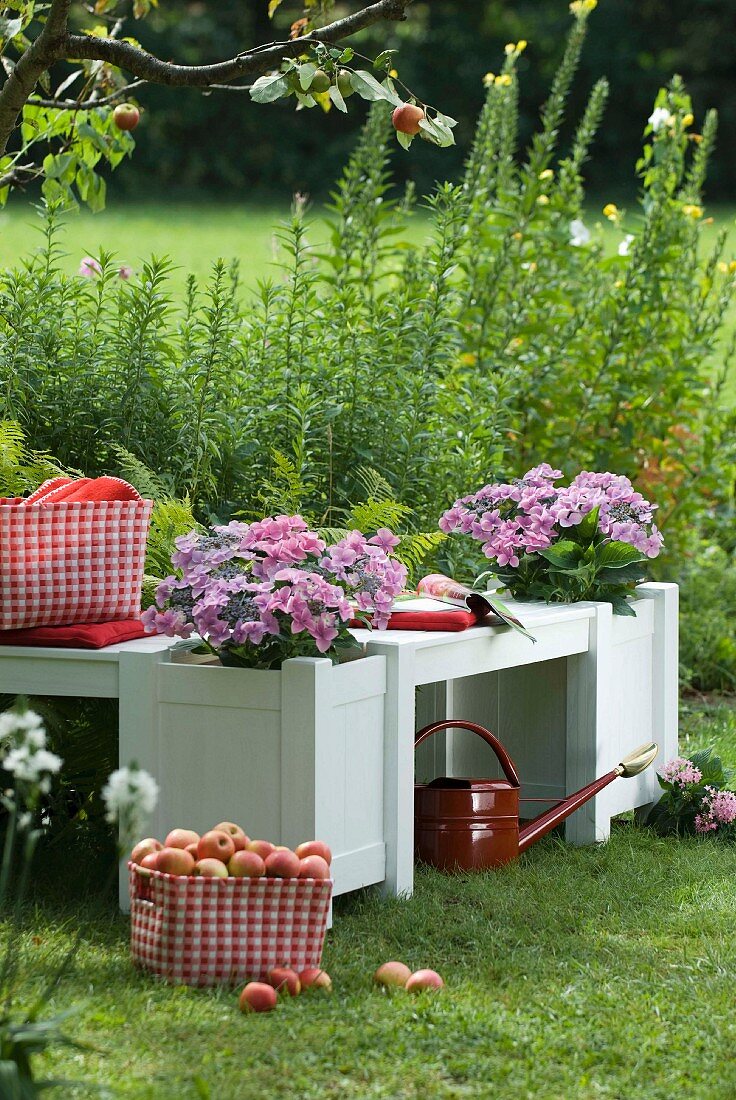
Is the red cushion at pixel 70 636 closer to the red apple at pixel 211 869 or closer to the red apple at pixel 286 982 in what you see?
the red apple at pixel 211 869

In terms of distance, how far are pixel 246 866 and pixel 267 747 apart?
0.32 meters

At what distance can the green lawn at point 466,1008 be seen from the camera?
2088 millimetres

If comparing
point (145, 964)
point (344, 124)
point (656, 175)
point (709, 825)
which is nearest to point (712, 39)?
point (344, 124)

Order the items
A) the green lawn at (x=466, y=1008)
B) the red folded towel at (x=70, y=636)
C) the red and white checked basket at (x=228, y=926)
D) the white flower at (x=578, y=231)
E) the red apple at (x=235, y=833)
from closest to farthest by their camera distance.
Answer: the green lawn at (x=466, y=1008) < the red and white checked basket at (x=228, y=926) < the red apple at (x=235, y=833) < the red folded towel at (x=70, y=636) < the white flower at (x=578, y=231)

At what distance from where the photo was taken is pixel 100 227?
1603 centimetres

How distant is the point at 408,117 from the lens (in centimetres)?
306

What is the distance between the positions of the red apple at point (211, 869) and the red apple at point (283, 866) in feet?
0.25

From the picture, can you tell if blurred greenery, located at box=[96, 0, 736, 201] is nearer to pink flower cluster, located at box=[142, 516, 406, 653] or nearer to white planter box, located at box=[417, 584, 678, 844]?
white planter box, located at box=[417, 584, 678, 844]

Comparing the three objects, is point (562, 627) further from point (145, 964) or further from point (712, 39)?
point (712, 39)

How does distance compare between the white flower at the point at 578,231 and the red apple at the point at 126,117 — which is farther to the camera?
the white flower at the point at 578,231

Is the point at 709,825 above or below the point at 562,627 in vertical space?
below

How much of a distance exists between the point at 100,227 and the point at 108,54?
1332 cm

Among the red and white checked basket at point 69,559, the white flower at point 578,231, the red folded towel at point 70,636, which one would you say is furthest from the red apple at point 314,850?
the white flower at point 578,231

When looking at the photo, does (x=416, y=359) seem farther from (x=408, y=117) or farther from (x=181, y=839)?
(x=181, y=839)
